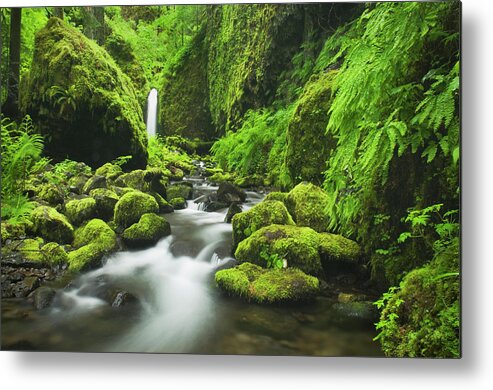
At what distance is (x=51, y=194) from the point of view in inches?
95.7

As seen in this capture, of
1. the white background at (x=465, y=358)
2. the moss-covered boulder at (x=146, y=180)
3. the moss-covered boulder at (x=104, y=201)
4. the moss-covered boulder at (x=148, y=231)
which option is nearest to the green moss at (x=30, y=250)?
the moss-covered boulder at (x=104, y=201)

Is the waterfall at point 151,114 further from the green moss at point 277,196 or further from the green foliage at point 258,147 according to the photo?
the green moss at point 277,196

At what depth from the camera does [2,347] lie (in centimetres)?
232

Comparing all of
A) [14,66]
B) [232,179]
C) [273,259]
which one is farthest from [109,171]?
[273,259]

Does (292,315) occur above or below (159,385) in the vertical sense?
above

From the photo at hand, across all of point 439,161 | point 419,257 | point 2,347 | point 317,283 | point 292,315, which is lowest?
point 2,347

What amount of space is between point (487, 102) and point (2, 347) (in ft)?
10.2

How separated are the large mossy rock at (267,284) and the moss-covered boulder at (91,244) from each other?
70 cm

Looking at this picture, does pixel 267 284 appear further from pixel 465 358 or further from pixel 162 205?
pixel 465 358

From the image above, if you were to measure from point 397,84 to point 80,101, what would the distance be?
1.92 metres

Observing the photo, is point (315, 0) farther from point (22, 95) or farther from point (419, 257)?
point (22, 95)

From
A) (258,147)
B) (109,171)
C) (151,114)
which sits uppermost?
(151,114)

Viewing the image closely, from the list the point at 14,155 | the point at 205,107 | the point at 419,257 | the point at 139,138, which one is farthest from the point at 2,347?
the point at 419,257

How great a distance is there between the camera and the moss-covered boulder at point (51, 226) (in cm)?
238
